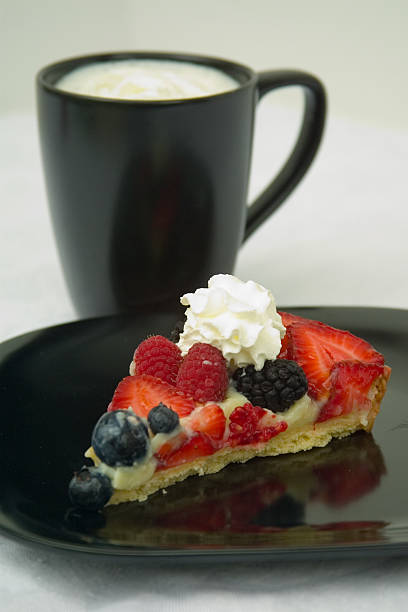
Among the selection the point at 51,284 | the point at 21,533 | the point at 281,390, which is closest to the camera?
the point at 21,533

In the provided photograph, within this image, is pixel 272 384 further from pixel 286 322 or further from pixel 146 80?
pixel 146 80

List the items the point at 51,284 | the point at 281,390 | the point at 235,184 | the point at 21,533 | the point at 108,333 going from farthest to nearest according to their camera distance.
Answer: the point at 51,284 → the point at 235,184 → the point at 108,333 → the point at 281,390 → the point at 21,533

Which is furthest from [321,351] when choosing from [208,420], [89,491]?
[89,491]

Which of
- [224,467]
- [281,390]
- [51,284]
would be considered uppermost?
A: [281,390]

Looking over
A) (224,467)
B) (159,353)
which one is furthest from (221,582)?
(159,353)

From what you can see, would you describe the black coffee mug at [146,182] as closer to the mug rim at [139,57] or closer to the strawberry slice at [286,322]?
the mug rim at [139,57]

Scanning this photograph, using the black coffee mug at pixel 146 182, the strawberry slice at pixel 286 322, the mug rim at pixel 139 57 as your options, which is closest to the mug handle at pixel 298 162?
the black coffee mug at pixel 146 182

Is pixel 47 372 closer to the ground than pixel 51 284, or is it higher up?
higher up

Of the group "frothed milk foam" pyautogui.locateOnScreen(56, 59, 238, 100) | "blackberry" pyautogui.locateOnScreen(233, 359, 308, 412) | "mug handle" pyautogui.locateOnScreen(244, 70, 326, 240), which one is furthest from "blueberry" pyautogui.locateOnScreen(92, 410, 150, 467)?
"mug handle" pyautogui.locateOnScreen(244, 70, 326, 240)

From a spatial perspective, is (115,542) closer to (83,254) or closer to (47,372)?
(47,372)
